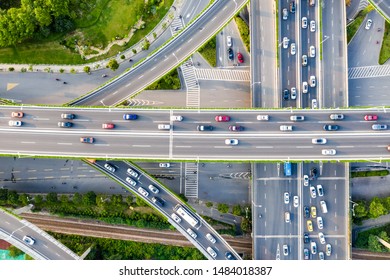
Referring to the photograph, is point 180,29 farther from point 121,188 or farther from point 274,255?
point 274,255

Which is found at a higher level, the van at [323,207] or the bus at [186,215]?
the van at [323,207]

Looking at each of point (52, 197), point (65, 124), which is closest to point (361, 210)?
point (65, 124)

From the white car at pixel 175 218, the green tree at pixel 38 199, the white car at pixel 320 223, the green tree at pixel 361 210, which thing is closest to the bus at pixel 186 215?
the white car at pixel 175 218

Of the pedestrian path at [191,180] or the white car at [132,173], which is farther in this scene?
the pedestrian path at [191,180]

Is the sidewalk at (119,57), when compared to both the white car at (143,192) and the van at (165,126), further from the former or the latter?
the white car at (143,192)

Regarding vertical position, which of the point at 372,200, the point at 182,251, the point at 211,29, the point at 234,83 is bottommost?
the point at 182,251

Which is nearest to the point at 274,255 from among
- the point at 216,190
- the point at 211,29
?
the point at 216,190

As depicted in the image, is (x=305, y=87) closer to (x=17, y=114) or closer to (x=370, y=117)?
(x=370, y=117)
